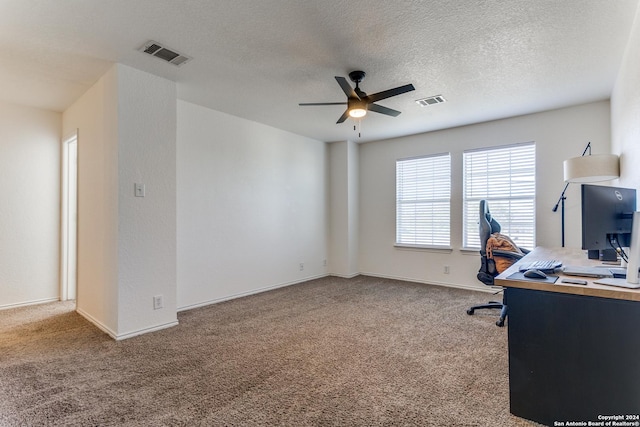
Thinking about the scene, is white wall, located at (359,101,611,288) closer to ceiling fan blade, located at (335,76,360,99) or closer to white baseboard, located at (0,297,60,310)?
ceiling fan blade, located at (335,76,360,99)

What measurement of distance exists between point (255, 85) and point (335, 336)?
2.62 meters

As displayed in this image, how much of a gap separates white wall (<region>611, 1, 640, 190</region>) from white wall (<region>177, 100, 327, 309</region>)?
13.0ft

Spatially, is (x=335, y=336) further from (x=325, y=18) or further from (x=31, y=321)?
(x=31, y=321)

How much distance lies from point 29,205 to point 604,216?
5.61m

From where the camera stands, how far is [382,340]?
287 centimetres

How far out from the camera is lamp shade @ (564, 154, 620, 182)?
2969mm

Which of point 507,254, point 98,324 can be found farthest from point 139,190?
point 507,254

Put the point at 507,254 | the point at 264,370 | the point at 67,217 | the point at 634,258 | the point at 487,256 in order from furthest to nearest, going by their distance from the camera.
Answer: the point at 67,217 → the point at 487,256 → the point at 507,254 → the point at 264,370 → the point at 634,258

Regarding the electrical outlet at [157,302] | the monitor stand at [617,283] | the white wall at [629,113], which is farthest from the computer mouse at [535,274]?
the electrical outlet at [157,302]

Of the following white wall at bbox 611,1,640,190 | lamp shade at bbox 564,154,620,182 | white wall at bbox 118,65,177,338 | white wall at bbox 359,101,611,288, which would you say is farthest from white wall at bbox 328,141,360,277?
white wall at bbox 611,1,640,190

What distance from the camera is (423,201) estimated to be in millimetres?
5348

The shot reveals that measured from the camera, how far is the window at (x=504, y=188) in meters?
4.36

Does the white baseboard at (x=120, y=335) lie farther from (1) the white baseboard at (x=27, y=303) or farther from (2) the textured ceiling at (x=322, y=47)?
(2) the textured ceiling at (x=322, y=47)

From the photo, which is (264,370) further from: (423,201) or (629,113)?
(423,201)
